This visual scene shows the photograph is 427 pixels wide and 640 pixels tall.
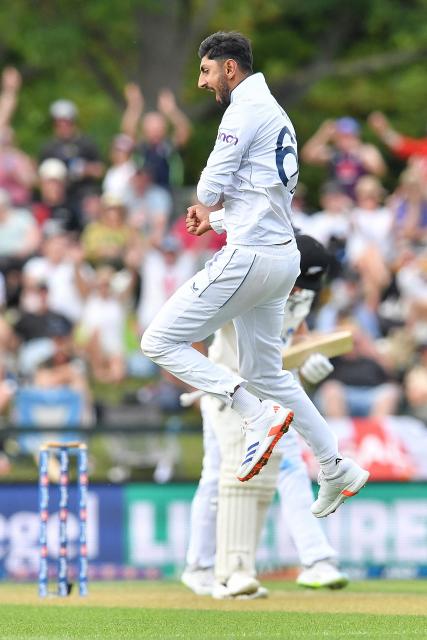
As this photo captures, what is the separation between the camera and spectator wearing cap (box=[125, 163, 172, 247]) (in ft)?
62.3

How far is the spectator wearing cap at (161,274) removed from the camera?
1762cm

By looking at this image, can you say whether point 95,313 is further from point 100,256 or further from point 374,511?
point 374,511

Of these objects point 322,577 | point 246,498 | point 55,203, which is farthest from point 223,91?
point 55,203

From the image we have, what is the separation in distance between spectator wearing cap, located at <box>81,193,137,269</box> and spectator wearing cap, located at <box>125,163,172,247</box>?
31 centimetres

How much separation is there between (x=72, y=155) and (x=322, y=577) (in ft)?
35.3

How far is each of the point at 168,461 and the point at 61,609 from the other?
4.49m

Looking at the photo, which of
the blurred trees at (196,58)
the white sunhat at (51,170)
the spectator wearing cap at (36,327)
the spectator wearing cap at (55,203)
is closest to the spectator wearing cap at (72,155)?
the spectator wearing cap at (55,203)

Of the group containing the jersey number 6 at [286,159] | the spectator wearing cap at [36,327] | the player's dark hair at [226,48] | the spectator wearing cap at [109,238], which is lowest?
the spectator wearing cap at [36,327]

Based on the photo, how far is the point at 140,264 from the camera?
59.0ft

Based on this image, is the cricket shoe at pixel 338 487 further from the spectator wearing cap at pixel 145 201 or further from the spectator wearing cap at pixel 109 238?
the spectator wearing cap at pixel 145 201

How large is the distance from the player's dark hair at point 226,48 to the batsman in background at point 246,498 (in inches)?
60.8

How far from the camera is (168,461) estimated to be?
1339 centimetres

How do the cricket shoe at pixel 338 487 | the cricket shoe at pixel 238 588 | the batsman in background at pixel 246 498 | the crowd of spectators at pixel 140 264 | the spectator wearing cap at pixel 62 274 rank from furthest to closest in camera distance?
the spectator wearing cap at pixel 62 274 → the crowd of spectators at pixel 140 264 → the batsman in background at pixel 246 498 → the cricket shoe at pixel 238 588 → the cricket shoe at pixel 338 487

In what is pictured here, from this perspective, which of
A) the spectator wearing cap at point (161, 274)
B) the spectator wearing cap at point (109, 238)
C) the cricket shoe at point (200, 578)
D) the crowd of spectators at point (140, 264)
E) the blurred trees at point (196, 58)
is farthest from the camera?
the blurred trees at point (196, 58)
